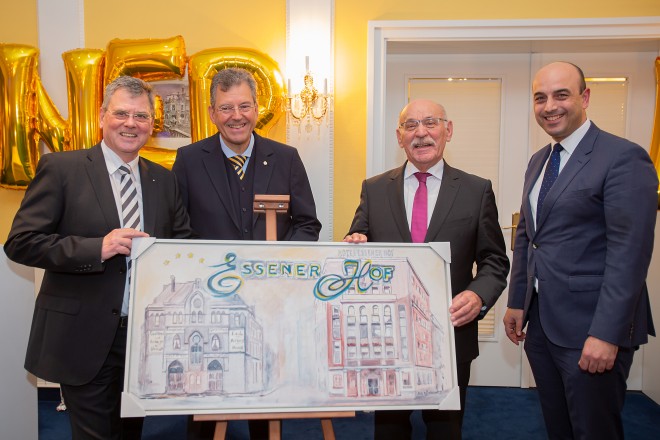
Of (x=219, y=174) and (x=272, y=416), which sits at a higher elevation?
(x=219, y=174)

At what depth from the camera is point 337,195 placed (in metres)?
3.42

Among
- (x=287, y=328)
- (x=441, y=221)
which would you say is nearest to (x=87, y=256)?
(x=287, y=328)

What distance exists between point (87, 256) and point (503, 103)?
2906mm

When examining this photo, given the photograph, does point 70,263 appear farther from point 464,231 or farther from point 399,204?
point 464,231

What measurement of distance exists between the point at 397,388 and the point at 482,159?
2392 mm

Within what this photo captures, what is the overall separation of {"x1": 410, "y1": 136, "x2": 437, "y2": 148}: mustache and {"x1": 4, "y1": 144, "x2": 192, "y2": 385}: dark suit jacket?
44.4 inches

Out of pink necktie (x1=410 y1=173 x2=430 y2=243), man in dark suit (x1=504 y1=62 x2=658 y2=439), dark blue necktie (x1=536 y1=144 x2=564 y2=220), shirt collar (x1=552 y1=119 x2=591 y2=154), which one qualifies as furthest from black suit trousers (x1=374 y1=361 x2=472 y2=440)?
shirt collar (x1=552 y1=119 x2=591 y2=154)

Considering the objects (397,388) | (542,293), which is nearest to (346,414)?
(397,388)

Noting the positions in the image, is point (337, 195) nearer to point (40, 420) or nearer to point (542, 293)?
point (542, 293)

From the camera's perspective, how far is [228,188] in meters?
2.19

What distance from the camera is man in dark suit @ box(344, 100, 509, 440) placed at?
1966mm

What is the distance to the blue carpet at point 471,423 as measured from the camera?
9.82 feet

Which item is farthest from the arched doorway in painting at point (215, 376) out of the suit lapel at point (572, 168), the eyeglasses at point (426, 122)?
the suit lapel at point (572, 168)

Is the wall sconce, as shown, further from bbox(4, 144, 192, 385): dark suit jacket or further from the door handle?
bbox(4, 144, 192, 385): dark suit jacket
